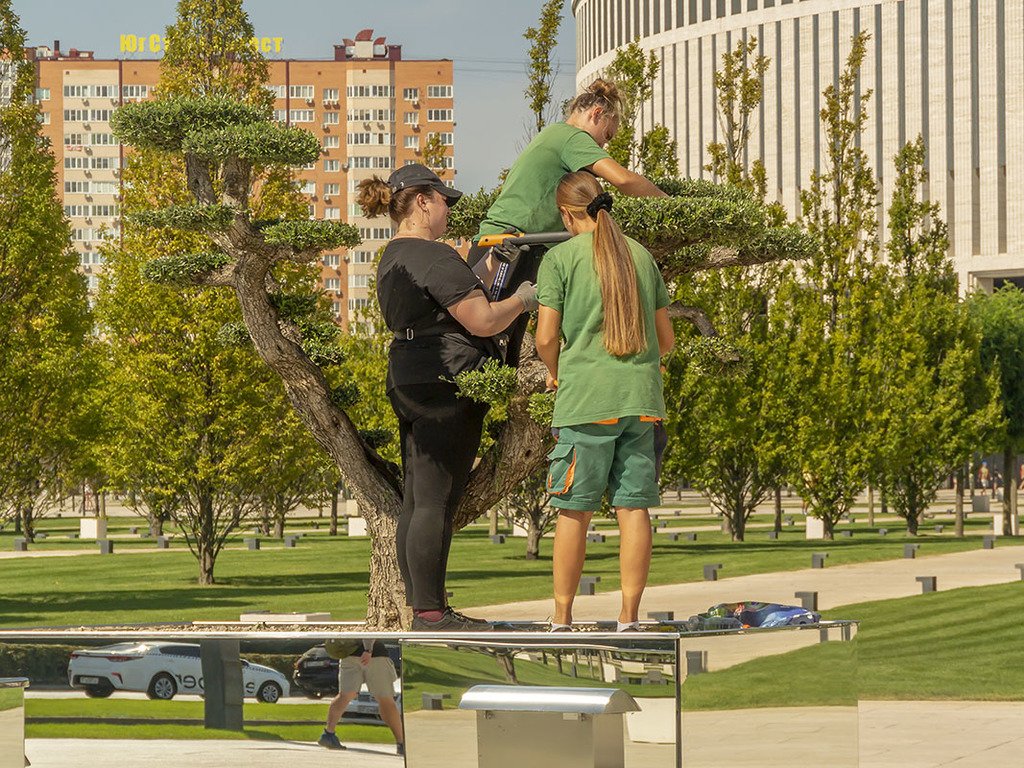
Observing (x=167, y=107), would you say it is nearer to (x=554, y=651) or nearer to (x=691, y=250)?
(x=691, y=250)

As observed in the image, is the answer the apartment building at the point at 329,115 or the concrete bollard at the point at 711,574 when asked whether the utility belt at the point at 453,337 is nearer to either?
the concrete bollard at the point at 711,574

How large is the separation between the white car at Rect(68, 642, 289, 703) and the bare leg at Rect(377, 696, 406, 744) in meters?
0.44

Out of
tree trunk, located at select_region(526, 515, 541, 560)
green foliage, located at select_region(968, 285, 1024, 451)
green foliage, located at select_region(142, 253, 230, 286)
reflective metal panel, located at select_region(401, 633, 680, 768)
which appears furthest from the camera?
green foliage, located at select_region(968, 285, 1024, 451)

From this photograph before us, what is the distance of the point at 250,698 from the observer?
4.93 meters

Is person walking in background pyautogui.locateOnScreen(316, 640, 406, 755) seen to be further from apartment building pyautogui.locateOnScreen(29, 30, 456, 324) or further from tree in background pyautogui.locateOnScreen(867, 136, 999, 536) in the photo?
apartment building pyautogui.locateOnScreen(29, 30, 456, 324)

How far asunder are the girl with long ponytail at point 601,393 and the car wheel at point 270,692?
3.24 ft

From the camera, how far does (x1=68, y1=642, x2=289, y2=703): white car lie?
5.02 m

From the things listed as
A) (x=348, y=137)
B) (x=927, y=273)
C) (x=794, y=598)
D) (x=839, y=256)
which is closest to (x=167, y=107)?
(x=794, y=598)

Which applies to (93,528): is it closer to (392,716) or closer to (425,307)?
(425,307)

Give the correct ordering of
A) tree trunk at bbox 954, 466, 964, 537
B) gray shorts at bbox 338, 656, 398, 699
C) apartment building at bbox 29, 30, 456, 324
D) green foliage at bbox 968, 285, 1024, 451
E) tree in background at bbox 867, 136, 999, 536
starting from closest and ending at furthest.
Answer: gray shorts at bbox 338, 656, 398, 699
tree in background at bbox 867, 136, 999, 536
tree trunk at bbox 954, 466, 964, 537
green foliage at bbox 968, 285, 1024, 451
apartment building at bbox 29, 30, 456, 324

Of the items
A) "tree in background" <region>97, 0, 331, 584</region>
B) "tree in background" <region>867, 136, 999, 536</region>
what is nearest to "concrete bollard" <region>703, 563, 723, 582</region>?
"tree in background" <region>97, 0, 331, 584</region>

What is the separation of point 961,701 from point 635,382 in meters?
8.17

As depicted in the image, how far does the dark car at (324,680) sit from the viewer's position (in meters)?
4.77

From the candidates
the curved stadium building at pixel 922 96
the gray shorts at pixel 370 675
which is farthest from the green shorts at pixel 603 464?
the curved stadium building at pixel 922 96
